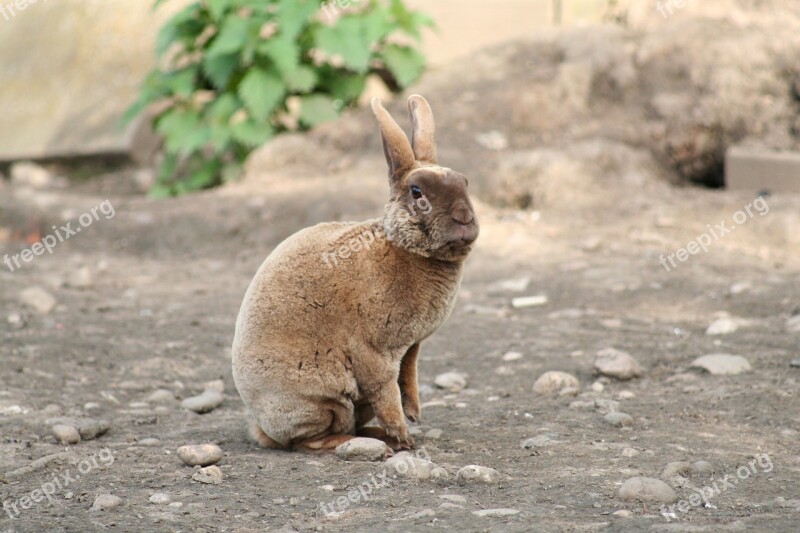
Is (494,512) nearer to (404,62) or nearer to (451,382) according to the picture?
(451,382)

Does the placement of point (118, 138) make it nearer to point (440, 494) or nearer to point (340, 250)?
point (340, 250)

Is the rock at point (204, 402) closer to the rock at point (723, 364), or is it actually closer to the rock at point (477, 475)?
the rock at point (477, 475)

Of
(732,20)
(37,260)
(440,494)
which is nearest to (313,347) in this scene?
(440,494)

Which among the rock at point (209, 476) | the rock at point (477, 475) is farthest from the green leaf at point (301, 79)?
the rock at point (477, 475)

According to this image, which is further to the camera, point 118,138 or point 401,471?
point 118,138

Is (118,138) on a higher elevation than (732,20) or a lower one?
lower

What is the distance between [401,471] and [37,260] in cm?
596

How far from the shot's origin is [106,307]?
7445 mm

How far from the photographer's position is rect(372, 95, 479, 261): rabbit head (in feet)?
14.0

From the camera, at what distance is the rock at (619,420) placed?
Answer: 15.8 ft

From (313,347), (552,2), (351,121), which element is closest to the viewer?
(313,347)

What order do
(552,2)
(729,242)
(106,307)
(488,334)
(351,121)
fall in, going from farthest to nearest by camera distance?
(552,2) → (351,121) → (729,242) → (106,307) → (488,334)

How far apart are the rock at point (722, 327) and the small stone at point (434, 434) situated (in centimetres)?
224

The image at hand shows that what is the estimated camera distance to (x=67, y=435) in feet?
15.7
